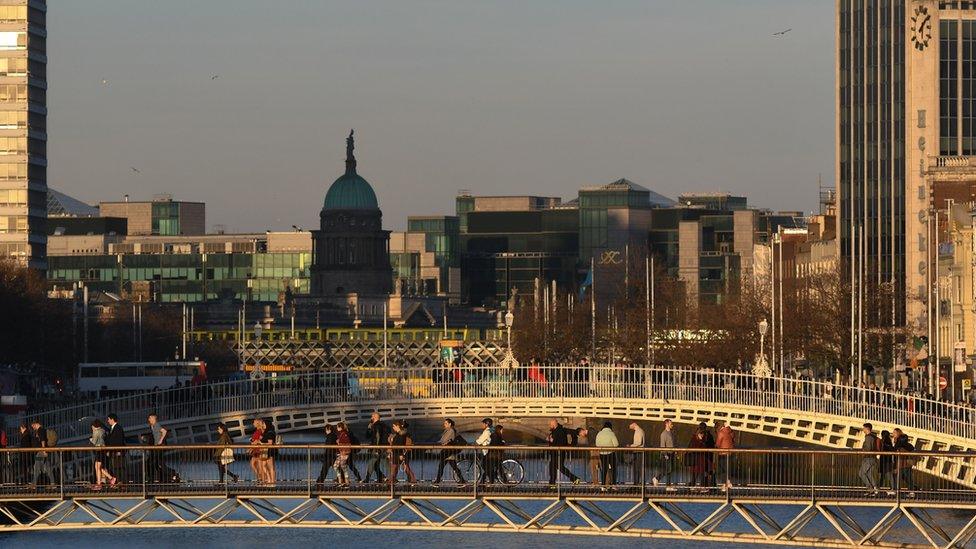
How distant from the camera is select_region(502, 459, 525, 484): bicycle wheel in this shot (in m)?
75.8

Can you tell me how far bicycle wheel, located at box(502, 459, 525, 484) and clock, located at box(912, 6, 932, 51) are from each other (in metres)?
94.2

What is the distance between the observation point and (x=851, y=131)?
183750 mm

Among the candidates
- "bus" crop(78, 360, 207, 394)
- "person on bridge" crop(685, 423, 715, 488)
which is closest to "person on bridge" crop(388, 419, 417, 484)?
"person on bridge" crop(685, 423, 715, 488)

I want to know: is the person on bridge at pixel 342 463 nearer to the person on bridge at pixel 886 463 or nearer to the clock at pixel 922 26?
the person on bridge at pixel 886 463

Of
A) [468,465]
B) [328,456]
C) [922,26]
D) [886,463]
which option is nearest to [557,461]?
[328,456]

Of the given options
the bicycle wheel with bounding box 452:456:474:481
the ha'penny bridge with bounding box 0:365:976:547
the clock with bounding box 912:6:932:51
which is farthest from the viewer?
the clock with bounding box 912:6:932:51

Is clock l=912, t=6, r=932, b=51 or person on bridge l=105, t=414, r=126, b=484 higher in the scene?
clock l=912, t=6, r=932, b=51

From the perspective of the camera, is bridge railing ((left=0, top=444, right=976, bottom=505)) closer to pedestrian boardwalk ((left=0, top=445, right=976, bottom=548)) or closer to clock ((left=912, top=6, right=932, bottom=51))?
pedestrian boardwalk ((left=0, top=445, right=976, bottom=548))

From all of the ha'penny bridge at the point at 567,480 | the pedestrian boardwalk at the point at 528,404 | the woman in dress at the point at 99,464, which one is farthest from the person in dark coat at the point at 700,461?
the pedestrian boardwalk at the point at 528,404

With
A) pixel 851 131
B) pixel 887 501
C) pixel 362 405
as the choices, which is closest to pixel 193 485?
pixel 887 501

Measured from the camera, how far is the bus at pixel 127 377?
16162cm

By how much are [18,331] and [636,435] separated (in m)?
77.4

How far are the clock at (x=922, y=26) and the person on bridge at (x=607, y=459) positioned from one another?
95.1 metres

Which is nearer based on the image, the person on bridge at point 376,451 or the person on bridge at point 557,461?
the person on bridge at point 557,461
